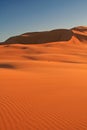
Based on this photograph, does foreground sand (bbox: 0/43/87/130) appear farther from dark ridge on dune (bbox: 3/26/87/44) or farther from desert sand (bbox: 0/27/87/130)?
dark ridge on dune (bbox: 3/26/87/44)

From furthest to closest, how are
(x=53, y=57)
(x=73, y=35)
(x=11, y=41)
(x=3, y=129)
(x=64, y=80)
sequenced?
(x=11, y=41)
(x=73, y=35)
(x=53, y=57)
(x=64, y=80)
(x=3, y=129)

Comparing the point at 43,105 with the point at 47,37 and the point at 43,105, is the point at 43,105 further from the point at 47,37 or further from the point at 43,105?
the point at 47,37

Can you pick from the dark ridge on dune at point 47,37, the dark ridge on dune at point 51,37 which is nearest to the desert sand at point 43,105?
the dark ridge on dune at point 51,37

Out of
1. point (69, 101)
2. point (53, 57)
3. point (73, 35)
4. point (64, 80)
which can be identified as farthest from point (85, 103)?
point (73, 35)

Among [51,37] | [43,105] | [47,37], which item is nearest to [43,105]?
[43,105]

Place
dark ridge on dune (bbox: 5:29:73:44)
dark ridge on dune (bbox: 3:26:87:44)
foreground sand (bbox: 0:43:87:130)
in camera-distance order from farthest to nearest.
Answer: dark ridge on dune (bbox: 5:29:73:44) → dark ridge on dune (bbox: 3:26:87:44) → foreground sand (bbox: 0:43:87:130)

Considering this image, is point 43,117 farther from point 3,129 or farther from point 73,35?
point 73,35

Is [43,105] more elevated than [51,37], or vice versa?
[51,37]

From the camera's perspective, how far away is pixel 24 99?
7262 mm

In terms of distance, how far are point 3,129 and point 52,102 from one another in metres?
2.19

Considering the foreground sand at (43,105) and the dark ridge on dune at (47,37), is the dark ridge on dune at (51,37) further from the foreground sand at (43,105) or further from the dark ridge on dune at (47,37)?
the foreground sand at (43,105)

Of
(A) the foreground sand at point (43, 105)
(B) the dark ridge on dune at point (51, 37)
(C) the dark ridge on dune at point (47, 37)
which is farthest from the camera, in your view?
(C) the dark ridge on dune at point (47, 37)

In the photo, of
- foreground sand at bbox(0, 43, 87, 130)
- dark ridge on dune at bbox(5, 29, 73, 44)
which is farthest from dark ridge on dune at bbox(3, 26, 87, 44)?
foreground sand at bbox(0, 43, 87, 130)

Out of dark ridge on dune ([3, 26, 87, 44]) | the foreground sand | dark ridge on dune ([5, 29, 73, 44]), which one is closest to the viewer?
the foreground sand
